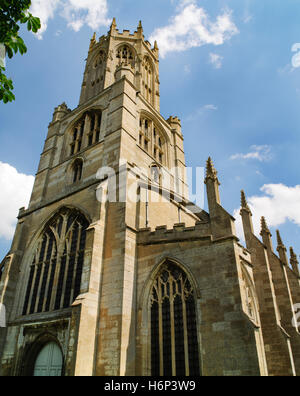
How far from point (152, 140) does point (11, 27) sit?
17.2 m

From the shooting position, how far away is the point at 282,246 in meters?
20.6

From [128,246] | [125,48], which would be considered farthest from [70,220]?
[125,48]

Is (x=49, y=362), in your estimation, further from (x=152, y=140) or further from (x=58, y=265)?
(x=152, y=140)

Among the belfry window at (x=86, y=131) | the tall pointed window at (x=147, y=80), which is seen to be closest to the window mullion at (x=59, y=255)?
the belfry window at (x=86, y=131)

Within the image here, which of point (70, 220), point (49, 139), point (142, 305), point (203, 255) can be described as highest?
point (49, 139)

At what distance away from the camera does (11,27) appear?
602cm

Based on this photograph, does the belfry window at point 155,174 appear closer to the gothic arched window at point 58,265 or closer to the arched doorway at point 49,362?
the gothic arched window at point 58,265

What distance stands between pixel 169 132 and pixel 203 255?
16.2 m

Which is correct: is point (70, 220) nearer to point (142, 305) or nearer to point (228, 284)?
point (142, 305)

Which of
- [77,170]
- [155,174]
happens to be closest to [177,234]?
[155,174]

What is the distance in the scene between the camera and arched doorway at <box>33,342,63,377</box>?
12812mm

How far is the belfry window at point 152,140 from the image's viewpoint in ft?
72.5

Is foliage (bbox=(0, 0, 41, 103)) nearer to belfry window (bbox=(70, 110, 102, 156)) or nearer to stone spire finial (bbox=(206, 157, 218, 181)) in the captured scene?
stone spire finial (bbox=(206, 157, 218, 181))

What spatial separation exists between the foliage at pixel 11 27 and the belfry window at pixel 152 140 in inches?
606
